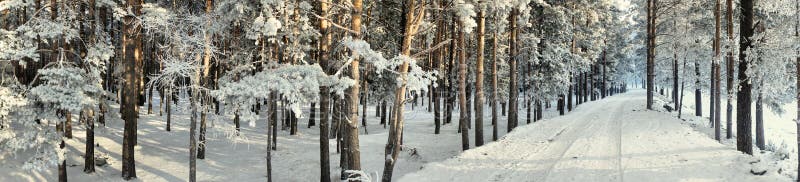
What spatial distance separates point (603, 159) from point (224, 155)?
679 inches

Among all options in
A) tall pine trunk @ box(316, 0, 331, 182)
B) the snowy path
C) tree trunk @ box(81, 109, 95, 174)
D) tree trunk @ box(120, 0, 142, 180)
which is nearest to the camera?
the snowy path

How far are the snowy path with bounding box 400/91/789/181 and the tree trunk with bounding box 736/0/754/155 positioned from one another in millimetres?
1186

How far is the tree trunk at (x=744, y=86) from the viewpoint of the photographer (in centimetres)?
1501

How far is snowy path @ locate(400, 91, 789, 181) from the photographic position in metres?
12.0

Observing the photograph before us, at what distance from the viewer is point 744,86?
49.2 ft

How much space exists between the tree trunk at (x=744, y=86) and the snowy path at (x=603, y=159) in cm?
119

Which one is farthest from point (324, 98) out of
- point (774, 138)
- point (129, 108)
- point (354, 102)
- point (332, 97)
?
point (774, 138)

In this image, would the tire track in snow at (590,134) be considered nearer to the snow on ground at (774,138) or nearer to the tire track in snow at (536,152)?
the tire track in snow at (536,152)

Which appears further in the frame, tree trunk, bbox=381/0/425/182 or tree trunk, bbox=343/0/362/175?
tree trunk, bbox=381/0/425/182

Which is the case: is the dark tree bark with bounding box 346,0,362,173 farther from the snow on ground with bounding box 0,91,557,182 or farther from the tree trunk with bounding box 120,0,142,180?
the tree trunk with bounding box 120,0,142,180

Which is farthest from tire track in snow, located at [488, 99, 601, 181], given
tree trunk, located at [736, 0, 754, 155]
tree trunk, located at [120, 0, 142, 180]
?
tree trunk, located at [120, 0, 142, 180]

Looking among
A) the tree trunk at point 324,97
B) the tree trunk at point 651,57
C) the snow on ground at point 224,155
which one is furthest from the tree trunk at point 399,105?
the tree trunk at point 651,57

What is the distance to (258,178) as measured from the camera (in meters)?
18.9

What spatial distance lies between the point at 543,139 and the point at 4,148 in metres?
18.7
